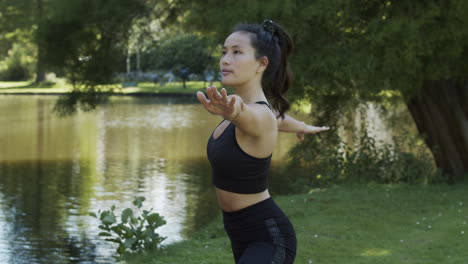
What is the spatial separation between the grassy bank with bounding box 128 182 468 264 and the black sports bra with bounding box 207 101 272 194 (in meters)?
3.88

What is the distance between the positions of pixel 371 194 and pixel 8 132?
15.1 meters

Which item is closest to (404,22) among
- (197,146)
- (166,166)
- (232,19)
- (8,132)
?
(232,19)

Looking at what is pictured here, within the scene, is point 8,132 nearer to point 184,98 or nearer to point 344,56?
point 344,56

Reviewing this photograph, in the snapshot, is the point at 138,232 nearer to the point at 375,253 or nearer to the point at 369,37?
the point at 375,253

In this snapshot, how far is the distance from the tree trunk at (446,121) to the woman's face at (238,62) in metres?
9.50

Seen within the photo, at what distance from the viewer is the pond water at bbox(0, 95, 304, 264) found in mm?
9625

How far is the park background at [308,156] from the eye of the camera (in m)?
8.48

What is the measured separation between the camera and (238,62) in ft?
10.1

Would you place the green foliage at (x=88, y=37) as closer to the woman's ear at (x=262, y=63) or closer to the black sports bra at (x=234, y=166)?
the woman's ear at (x=262, y=63)

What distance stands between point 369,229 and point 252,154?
18.9ft

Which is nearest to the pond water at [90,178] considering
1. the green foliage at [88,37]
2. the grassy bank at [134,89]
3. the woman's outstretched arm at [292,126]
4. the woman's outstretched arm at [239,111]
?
the green foliage at [88,37]

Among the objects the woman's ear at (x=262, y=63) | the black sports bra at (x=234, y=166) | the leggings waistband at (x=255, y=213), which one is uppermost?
the woman's ear at (x=262, y=63)

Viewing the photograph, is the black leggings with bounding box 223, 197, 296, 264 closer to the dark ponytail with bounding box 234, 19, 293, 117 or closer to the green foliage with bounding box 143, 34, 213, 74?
the dark ponytail with bounding box 234, 19, 293, 117

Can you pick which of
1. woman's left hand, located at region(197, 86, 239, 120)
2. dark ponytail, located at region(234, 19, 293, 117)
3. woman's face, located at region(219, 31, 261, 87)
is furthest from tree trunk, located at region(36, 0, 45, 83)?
woman's left hand, located at region(197, 86, 239, 120)
